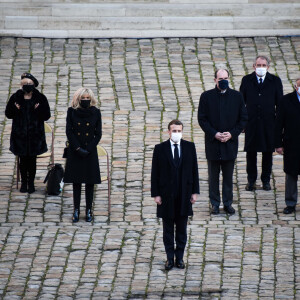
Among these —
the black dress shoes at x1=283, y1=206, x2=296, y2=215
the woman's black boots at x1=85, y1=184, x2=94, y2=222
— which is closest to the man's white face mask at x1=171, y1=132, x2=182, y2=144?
the woman's black boots at x1=85, y1=184, x2=94, y2=222

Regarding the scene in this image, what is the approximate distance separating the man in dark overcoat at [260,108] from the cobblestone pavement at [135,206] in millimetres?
594

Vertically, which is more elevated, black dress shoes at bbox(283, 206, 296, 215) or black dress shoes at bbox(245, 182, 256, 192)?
black dress shoes at bbox(245, 182, 256, 192)

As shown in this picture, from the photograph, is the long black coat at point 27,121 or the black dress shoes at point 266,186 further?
the black dress shoes at point 266,186

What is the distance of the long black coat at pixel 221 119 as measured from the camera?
44.2 feet

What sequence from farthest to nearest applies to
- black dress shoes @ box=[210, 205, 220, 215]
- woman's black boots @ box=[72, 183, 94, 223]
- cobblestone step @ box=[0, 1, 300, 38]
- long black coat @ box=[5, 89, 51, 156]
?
cobblestone step @ box=[0, 1, 300, 38]
long black coat @ box=[5, 89, 51, 156]
black dress shoes @ box=[210, 205, 220, 215]
woman's black boots @ box=[72, 183, 94, 223]

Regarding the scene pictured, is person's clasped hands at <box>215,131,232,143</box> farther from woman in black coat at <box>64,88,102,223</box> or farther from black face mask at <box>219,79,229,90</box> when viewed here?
woman in black coat at <box>64,88,102,223</box>

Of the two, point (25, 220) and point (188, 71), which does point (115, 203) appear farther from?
point (188, 71)

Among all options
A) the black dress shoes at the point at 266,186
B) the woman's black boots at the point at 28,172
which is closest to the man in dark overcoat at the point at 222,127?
the black dress shoes at the point at 266,186

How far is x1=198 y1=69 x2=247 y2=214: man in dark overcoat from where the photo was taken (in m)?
13.5

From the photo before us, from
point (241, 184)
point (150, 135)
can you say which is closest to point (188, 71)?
point (150, 135)

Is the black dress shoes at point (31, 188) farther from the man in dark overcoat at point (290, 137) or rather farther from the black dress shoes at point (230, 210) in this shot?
the man in dark overcoat at point (290, 137)

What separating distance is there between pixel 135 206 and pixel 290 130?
2215mm

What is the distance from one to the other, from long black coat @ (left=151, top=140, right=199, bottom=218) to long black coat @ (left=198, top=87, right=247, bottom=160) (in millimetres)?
1632

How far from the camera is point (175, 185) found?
11805 mm
